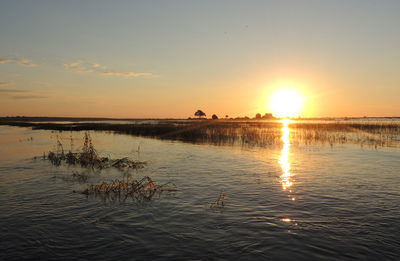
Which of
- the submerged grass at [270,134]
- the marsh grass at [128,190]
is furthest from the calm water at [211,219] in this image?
the submerged grass at [270,134]

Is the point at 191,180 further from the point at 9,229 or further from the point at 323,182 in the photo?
the point at 9,229

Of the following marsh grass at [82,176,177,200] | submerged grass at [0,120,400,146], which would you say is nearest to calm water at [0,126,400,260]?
marsh grass at [82,176,177,200]

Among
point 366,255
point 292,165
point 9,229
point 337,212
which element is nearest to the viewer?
point 366,255

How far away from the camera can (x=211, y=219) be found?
8883mm

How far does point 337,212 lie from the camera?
31.2 ft

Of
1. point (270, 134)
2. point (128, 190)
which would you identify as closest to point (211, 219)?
point (128, 190)

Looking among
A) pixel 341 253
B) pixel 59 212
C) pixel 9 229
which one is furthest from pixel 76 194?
pixel 341 253

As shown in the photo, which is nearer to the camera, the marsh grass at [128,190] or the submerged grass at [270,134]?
the marsh grass at [128,190]

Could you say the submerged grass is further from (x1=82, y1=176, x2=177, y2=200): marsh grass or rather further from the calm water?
the calm water

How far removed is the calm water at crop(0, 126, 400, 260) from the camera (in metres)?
6.88

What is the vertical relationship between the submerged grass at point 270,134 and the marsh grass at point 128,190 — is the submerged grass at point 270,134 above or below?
above

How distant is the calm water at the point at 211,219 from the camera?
6.88 m

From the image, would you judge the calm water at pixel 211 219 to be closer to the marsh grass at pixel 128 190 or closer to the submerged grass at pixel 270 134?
the marsh grass at pixel 128 190

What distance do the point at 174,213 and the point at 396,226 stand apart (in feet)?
21.0
